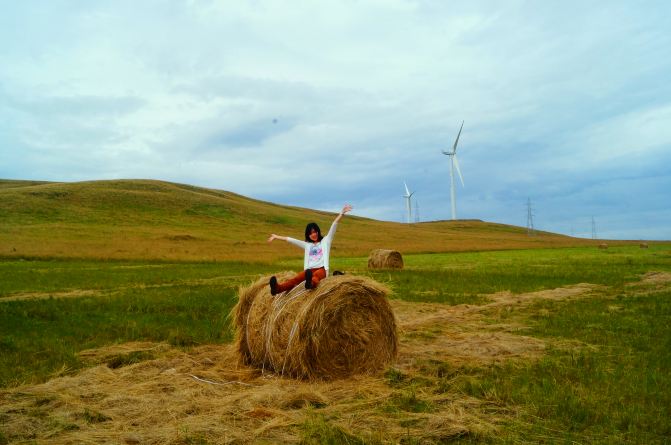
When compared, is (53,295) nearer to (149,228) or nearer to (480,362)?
(480,362)

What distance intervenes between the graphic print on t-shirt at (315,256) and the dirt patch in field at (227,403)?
6.61ft

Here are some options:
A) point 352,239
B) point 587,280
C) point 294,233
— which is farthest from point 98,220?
point 587,280

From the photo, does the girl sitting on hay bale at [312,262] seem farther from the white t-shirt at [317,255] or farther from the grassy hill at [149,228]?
the grassy hill at [149,228]

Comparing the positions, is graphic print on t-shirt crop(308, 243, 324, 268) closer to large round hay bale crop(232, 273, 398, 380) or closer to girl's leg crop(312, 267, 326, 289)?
girl's leg crop(312, 267, 326, 289)

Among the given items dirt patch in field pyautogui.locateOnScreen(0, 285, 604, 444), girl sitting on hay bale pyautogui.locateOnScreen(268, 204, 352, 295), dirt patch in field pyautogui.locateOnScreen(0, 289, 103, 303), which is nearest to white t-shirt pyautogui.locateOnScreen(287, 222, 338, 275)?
girl sitting on hay bale pyautogui.locateOnScreen(268, 204, 352, 295)

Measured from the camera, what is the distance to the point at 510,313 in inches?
555

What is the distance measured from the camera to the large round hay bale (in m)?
8.41

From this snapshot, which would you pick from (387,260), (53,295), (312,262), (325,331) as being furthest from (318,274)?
(387,260)

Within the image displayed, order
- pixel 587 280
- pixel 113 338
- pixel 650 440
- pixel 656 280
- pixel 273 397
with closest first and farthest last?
pixel 650 440 → pixel 273 397 → pixel 113 338 → pixel 656 280 → pixel 587 280

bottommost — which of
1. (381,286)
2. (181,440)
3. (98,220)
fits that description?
(181,440)

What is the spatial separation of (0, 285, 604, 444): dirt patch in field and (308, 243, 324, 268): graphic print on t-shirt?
6.61 feet

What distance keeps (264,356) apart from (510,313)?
7.62 metres

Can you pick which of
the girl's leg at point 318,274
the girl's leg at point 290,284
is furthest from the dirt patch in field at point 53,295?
the girl's leg at point 318,274

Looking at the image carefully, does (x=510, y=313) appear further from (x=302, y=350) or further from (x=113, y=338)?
(x=113, y=338)
